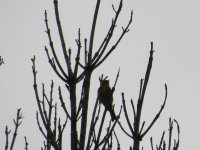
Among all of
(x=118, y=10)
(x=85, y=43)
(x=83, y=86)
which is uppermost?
(x=118, y=10)

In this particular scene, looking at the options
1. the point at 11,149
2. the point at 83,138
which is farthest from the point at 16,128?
the point at 83,138

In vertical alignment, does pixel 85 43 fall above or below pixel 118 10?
below

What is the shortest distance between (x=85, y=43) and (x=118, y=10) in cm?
49

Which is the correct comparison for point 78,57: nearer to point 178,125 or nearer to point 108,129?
point 108,129

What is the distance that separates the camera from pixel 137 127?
11.0 feet

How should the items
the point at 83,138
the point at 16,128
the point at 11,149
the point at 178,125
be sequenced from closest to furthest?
the point at 83,138 → the point at 178,125 → the point at 11,149 → the point at 16,128

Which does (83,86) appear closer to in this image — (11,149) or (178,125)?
(178,125)

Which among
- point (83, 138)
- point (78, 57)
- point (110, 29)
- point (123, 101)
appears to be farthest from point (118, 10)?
point (83, 138)

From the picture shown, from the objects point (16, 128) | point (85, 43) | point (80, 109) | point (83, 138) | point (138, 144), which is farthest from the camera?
point (16, 128)

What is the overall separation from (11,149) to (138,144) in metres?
2.02

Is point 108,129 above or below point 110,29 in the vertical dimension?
below

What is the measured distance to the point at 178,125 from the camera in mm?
3494

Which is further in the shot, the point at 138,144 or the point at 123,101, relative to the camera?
the point at 123,101

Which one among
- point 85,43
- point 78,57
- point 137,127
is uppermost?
point 85,43
